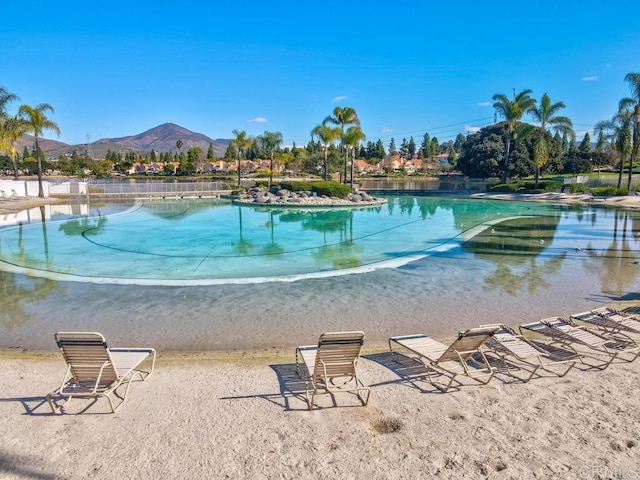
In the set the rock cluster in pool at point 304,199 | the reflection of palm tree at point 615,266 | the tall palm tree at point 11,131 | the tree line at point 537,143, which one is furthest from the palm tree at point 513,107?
the tall palm tree at point 11,131

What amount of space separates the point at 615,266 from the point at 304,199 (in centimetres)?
2524

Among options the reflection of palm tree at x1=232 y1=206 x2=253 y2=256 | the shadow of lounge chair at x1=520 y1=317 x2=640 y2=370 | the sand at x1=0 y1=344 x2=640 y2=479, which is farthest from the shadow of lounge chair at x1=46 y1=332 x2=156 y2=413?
the reflection of palm tree at x1=232 y1=206 x2=253 y2=256

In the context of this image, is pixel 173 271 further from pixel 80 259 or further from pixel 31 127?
pixel 31 127

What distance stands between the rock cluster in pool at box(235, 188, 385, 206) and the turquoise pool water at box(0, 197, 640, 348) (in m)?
→ 13.3

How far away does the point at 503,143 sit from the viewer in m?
58.1

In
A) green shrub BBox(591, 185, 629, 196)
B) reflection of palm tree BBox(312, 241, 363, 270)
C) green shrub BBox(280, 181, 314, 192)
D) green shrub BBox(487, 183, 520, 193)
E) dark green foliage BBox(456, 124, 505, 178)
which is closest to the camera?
reflection of palm tree BBox(312, 241, 363, 270)

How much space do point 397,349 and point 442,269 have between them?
20.5ft

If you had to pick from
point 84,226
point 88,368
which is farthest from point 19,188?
point 88,368

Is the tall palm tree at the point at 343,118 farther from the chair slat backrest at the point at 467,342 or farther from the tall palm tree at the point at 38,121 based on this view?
the chair slat backrest at the point at 467,342

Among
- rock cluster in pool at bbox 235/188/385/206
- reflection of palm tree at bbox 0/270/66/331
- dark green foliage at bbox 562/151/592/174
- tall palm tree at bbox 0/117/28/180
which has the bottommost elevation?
reflection of palm tree at bbox 0/270/66/331

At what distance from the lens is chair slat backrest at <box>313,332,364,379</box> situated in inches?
181

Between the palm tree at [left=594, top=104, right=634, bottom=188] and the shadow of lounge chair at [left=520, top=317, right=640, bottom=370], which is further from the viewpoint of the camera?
the palm tree at [left=594, top=104, right=634, bottom=188]

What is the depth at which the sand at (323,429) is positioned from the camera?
356 centimetres

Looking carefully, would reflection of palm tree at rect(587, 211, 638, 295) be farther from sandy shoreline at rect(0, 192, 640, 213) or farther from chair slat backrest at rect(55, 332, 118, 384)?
sandy shoreline at rect(0, 192, 640, 213)
